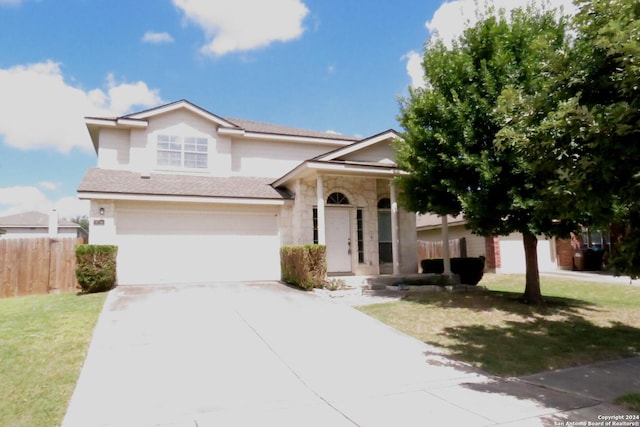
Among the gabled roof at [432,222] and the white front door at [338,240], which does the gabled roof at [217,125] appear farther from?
the gabled roof at [432,222]

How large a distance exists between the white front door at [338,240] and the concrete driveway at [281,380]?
17.6 feet

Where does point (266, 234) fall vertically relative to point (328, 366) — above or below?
above

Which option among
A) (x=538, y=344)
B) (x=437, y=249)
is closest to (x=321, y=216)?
(x=538, y=344)

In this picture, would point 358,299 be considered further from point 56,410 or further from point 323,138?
point 323,138

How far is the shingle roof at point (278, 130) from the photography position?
59.6 feet

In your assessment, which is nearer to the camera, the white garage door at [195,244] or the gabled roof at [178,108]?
the white garage door at [195,244]

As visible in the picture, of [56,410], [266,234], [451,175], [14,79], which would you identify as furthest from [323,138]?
[56,410]

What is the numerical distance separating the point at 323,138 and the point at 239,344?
41.9 feet

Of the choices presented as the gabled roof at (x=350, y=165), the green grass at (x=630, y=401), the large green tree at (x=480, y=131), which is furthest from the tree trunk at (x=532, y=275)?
the green grass at (x=630, y=401)

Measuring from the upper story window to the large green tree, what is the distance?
8.77 meters

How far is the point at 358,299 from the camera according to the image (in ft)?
37.1

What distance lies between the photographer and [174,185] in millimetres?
14555

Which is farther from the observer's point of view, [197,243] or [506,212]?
[197,243]

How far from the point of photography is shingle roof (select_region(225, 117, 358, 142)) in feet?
59.6
